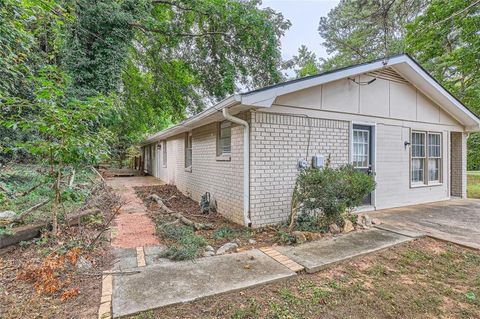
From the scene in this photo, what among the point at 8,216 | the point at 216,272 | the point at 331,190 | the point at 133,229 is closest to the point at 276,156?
the point at 331,190

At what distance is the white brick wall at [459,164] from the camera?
8.84 m

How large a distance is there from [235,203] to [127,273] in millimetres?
2711

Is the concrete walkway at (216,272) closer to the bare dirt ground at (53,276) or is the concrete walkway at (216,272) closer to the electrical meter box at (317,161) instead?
the bare dirt ground at (53,276)

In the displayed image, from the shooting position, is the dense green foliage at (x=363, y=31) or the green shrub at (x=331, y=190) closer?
the green shrub at (x=331, y=190)

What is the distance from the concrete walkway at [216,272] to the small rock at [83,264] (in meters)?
0.43

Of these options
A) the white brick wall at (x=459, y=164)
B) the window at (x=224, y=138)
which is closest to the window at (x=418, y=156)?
the white brick wall at (x=459, y=164)

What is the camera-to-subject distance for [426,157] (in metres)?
7.84

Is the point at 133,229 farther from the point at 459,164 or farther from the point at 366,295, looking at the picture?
the point at 459,164

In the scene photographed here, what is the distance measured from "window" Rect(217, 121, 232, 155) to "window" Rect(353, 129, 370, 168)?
3.22m

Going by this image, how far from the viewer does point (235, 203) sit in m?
5.44

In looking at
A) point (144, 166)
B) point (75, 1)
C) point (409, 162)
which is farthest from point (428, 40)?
point (144, 166)

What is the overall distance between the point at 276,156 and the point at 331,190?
1285 millimetres

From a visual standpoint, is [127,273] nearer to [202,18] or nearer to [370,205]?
[370,205]

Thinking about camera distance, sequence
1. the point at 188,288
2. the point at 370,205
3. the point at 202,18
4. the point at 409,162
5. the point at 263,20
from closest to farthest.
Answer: the point at 188,288 < the point at 370,205 < the point at 409,162 < the point at 263,20 < the point at 202,18
